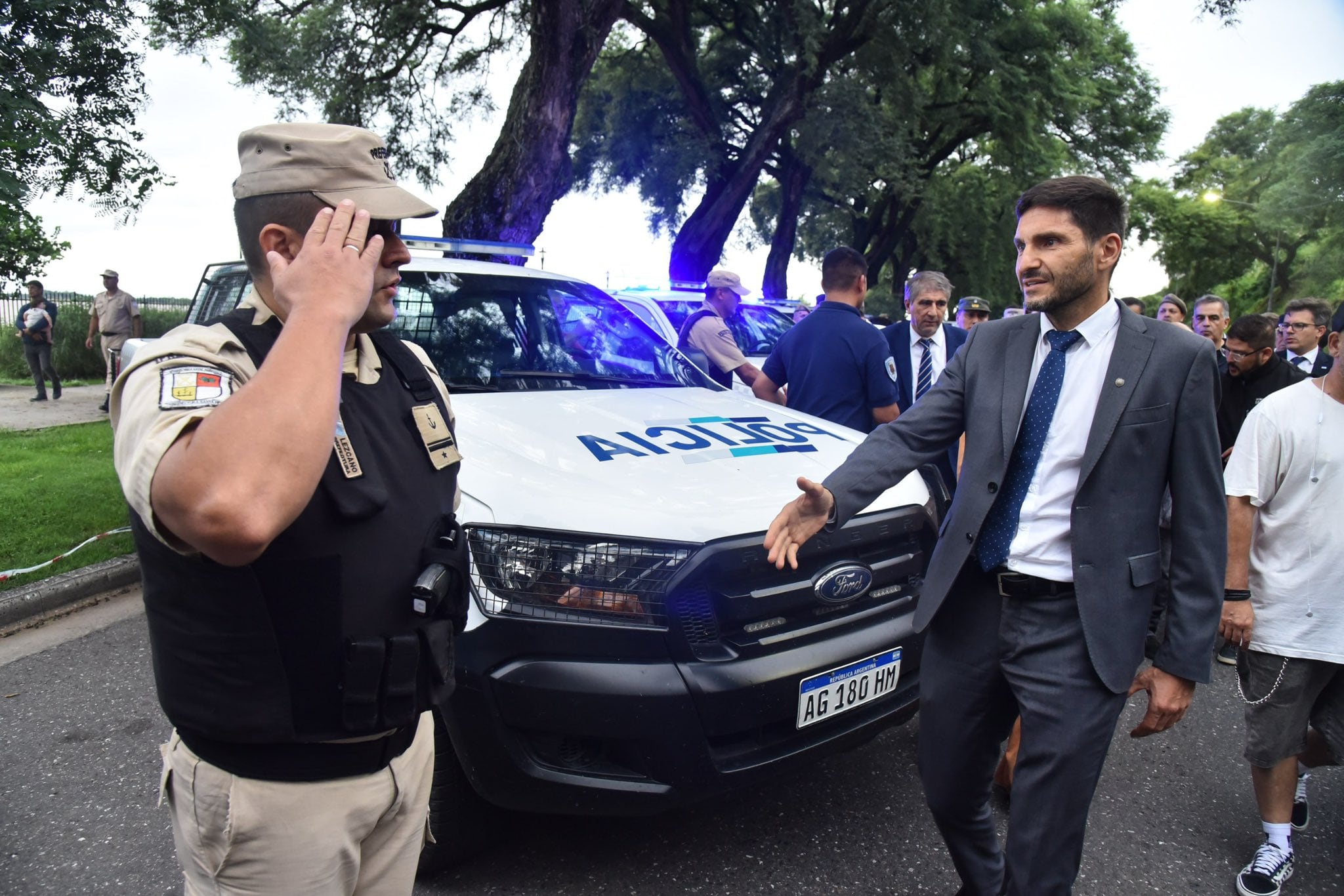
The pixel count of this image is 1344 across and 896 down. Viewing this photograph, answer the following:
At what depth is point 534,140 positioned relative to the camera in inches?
441

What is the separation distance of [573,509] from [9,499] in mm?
6451

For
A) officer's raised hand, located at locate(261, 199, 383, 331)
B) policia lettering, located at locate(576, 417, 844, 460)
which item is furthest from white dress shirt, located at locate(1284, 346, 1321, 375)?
officer's raised hand, located at locate(261, 199, 383, 331)

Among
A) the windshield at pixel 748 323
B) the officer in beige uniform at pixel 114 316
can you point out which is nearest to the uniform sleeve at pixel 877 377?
the windshield at pixel 748 323

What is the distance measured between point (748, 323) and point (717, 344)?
165 inches

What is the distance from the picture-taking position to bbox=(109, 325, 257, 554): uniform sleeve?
1.17 metres

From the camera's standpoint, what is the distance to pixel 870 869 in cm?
278

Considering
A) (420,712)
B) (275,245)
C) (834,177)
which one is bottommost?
(420,712)

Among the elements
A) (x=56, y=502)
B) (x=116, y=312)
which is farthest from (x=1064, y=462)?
(x=116, y=312)

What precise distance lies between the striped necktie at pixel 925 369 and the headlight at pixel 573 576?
3359 millimetres

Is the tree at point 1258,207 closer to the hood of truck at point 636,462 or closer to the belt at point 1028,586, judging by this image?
the hood of truck at point 636,462

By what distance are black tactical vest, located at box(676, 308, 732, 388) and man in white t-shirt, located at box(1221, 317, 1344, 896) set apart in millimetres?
3509

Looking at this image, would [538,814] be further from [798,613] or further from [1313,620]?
[1313,620]

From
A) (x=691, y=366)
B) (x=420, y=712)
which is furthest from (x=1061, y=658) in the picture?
(x=691, y=366)

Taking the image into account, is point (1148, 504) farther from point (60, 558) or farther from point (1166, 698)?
point (60, 558)
